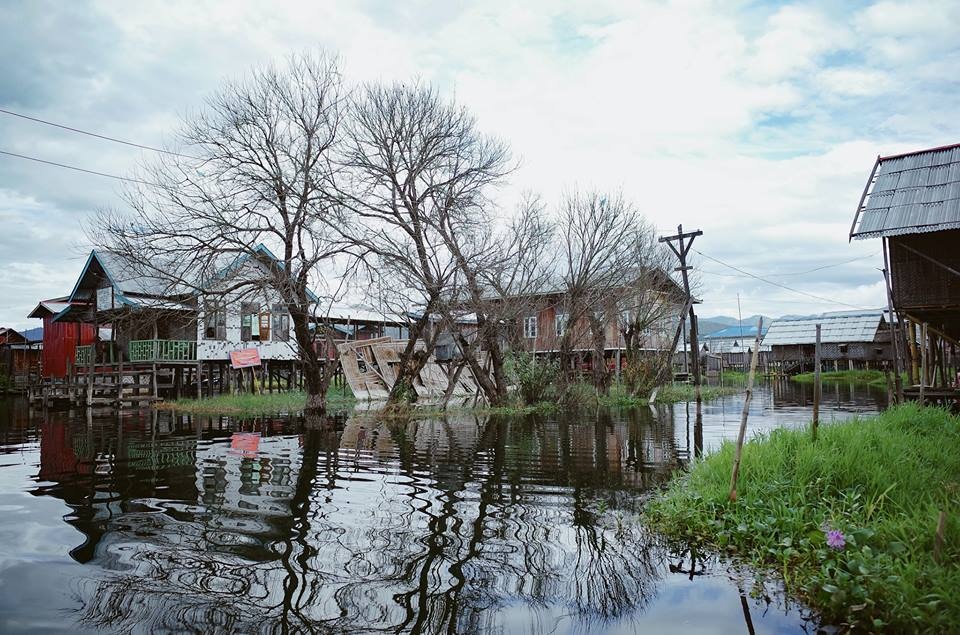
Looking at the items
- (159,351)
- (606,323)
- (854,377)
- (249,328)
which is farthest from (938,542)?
(854,377)

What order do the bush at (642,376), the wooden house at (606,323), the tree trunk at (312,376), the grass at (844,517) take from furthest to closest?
1. the bush at (642,376)
2. the wooden house at (606,323)
3. the tree trunk at (312,376)
4. the grass at (844,517)

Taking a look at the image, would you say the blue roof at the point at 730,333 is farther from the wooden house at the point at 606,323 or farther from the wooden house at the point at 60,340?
the wooden house at the point at 60,340

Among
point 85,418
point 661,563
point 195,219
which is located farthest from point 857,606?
point 85,418

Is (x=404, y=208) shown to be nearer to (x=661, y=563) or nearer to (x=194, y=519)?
(x=194, y=519)

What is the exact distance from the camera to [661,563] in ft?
18.8

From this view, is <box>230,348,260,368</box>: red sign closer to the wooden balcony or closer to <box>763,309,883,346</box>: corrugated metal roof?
the wooden balcony

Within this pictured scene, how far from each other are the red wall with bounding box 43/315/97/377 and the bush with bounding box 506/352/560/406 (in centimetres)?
1971

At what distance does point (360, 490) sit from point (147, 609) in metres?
4.01

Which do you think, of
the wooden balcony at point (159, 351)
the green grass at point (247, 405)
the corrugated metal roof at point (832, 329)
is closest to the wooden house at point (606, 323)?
the green grass at point (247, 405)

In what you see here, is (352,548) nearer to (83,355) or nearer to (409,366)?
(409,366)

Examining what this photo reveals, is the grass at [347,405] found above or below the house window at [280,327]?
below

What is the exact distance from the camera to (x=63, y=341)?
100 feet

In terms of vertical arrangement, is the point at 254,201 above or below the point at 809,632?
above

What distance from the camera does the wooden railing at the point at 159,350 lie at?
25.1 metres
